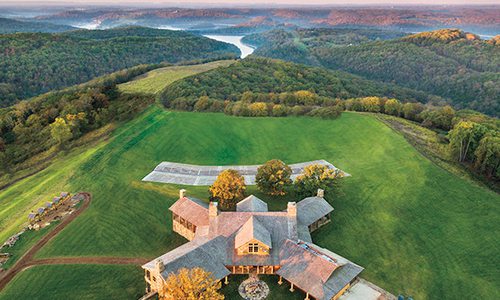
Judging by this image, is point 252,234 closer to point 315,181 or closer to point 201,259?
point 201,259

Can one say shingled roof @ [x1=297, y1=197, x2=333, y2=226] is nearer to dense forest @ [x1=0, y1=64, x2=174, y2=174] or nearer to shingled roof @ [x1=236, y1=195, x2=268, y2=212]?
shingled roof @ [x1=236, y1=195, x2=268, y2=212]

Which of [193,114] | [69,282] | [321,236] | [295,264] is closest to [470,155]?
[321,236]

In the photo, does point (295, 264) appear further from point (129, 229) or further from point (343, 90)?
point (343, 90)

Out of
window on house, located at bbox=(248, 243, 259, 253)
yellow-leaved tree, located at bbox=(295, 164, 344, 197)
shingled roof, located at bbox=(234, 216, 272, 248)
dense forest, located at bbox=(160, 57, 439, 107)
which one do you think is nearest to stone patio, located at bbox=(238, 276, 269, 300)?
window on house, located at bbox=(248, 243, 259, 253)

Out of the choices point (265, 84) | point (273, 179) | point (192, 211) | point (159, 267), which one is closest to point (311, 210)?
point (273, 179)

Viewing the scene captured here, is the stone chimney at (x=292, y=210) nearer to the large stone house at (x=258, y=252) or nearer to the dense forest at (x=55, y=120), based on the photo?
the large stone house at (x=258, y=252)

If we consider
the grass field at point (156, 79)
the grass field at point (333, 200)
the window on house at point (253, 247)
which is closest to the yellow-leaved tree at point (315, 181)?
the grass field at point (333, 200)
